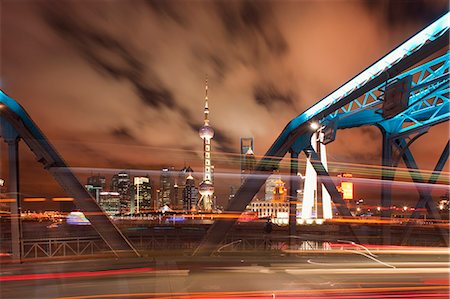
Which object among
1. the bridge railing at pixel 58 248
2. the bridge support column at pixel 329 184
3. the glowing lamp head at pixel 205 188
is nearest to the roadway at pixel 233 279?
the bridge railing at pixel 58 248

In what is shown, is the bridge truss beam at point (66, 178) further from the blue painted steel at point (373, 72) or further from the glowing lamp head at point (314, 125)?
the glowing lamp head at point (314, 125)

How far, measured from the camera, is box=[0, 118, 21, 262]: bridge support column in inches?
476

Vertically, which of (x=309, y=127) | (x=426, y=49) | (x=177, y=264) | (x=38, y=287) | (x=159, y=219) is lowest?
(x=159, y=219)

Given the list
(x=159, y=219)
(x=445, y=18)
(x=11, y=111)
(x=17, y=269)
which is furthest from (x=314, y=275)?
(x=159, y=219)

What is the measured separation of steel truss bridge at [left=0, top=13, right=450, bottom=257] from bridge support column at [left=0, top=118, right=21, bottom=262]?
0.03 m

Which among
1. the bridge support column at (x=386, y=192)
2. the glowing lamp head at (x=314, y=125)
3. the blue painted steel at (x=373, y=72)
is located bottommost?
the bridge support column at (x=386, y=192)

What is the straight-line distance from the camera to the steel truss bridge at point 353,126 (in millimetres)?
9742

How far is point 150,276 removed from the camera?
8.81 meters

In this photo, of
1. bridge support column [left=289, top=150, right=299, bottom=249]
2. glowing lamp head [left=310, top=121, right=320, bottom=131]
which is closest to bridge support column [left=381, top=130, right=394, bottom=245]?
bridge support column [left=289, top=150, right=299, bottom=249]

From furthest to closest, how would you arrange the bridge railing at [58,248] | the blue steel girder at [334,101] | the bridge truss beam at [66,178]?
the bridge railing at [58,248] → the bridge truss beam at [66,178] → the blue steel girder at [334,101]

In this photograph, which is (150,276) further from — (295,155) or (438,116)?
(438,116)

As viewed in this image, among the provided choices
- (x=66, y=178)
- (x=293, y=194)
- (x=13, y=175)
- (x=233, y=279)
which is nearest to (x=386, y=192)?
(x=293, y=194)

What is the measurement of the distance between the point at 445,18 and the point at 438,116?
23.9 ft

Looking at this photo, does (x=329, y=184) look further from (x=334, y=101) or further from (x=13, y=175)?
(x=13, y=175)
